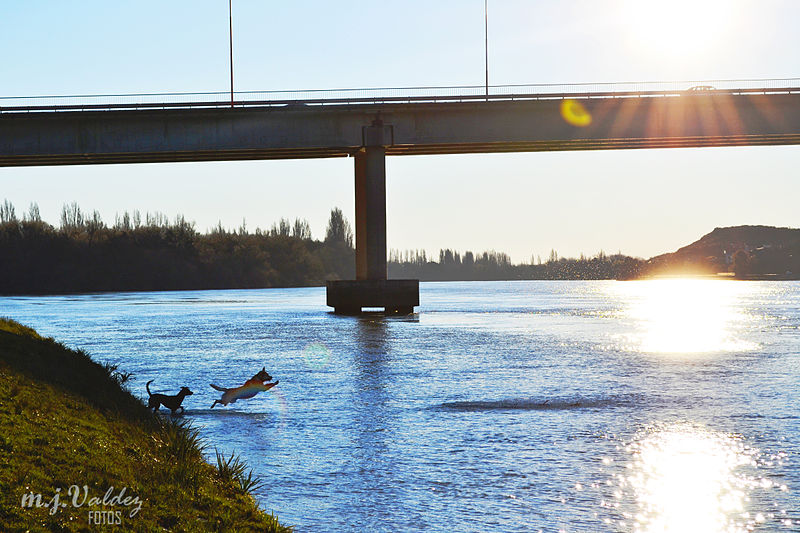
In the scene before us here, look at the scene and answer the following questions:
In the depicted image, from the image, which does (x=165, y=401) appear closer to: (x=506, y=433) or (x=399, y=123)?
(x=506, y=433)

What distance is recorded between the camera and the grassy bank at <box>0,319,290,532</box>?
8516 mm

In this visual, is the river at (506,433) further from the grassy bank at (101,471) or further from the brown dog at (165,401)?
the grassy bank at (101,471)

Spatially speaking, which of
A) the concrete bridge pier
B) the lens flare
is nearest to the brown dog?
the concrete bridge pier

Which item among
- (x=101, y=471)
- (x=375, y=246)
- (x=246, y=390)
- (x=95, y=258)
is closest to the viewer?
(x=101, y=471)

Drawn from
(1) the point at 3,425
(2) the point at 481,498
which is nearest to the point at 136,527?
(1) the point at 3,425

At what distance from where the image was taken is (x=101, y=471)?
9953 millimetres

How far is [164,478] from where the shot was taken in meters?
10.4

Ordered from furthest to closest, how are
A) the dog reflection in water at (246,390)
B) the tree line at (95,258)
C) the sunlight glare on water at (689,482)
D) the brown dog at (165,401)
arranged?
the tree line at (95,258) → the dog reflection in water at (246,390) → the brown dog at (165,401) → the sunlight glare on water at (689,482)

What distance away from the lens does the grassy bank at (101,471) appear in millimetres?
8516

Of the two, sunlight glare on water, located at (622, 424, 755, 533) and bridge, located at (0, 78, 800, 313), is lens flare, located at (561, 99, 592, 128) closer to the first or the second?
bridge, located at (0, 78, 800, 313)

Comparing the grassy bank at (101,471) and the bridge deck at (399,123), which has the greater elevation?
the bridge deck at (399,123)

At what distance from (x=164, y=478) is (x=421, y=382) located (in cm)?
1321
